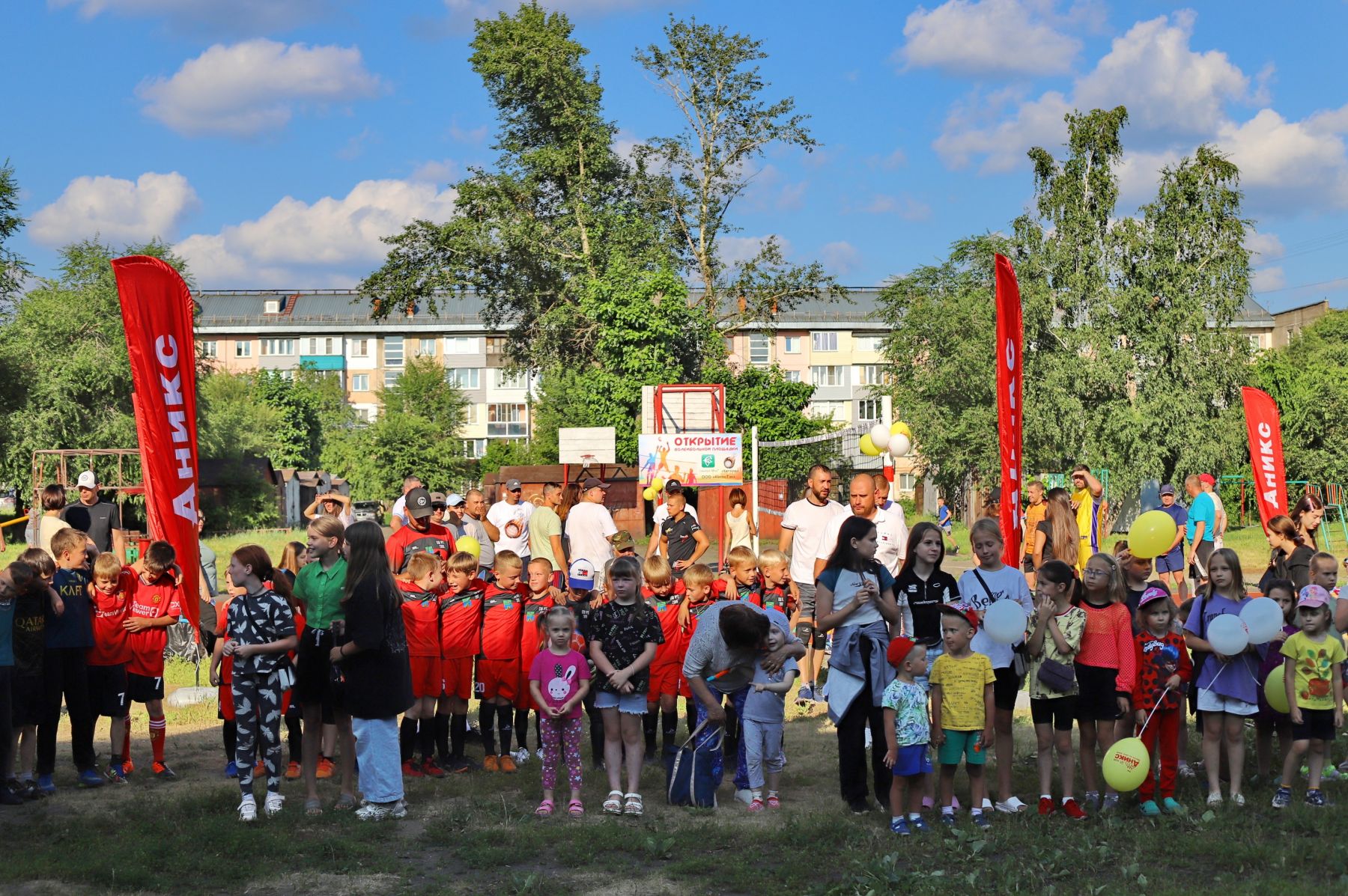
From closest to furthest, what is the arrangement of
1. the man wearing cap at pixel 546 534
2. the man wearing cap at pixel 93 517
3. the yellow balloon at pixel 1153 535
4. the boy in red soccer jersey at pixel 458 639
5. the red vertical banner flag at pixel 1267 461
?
the yellow balloon at pixel 1153 535 → the boy in red soccer jersey at pixel 458 639 → the man wearing cap at pixel 93 517 → the man wearing cap at pixel 546 534 → the red vertical banner flag at pixel 1267 461

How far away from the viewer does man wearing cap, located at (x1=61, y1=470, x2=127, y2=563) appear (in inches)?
441

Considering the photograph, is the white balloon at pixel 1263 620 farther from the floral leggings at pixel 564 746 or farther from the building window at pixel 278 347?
the building window at pixel 278 347

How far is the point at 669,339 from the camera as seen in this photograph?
38219 millimetres

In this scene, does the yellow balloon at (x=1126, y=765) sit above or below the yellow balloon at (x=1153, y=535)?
below

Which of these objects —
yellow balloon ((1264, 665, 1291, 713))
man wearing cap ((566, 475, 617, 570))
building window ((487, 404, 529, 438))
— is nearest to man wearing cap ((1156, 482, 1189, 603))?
man wearing cap ((566, 475, 617, 570))

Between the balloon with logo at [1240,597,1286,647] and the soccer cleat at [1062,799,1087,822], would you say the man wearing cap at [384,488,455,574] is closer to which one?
the soccer cleat at [1062,799,1087,822]

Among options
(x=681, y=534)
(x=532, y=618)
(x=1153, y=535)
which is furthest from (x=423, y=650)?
(x=1153, y=535)

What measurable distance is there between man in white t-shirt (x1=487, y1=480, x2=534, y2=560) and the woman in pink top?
6.38m

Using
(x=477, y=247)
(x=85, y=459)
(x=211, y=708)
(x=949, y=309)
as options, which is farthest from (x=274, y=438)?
(x=211, y=708)

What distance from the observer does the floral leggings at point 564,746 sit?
7230 mm

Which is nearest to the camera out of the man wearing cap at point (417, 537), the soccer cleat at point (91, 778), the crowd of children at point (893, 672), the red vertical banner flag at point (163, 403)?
the crowd of children at point (893, 672)

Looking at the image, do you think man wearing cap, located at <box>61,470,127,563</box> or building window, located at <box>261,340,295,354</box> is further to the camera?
building window, located at <box>261,340,295,354</box>

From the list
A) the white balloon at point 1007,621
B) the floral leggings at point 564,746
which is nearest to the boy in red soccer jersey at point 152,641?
the floral leggings at point 564,746

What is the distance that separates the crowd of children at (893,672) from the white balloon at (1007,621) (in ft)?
0.45
